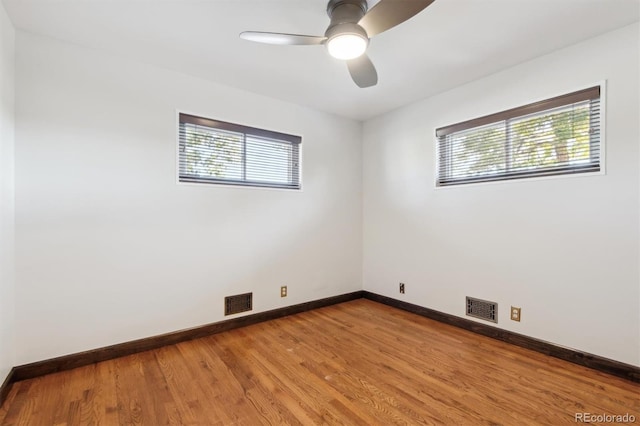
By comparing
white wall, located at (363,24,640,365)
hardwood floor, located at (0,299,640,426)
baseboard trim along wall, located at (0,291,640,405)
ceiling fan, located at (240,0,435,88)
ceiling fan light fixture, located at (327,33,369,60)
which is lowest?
hardwood floor, located at (0,299,640,426)

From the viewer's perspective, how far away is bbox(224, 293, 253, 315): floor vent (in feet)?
9.83

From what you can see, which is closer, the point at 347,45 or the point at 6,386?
the point at 347,45

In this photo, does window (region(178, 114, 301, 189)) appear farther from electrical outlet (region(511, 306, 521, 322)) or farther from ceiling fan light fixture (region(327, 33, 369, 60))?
electrical outlet (region(511, 306, 521, 322))

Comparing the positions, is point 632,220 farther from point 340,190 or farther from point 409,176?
point 340,190

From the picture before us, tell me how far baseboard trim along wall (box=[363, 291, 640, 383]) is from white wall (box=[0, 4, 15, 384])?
11.4 ft

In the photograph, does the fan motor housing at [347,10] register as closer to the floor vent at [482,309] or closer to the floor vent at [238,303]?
the floor vent at [238,303]

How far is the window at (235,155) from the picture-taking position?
112 inches

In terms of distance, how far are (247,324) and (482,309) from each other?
2347 millimetres

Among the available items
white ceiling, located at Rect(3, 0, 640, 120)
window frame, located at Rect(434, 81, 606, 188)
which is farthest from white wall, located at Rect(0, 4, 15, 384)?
window frame, located at Rect(434, 81, 606, 188)

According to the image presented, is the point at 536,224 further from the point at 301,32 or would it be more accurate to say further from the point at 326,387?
the point at 301,32

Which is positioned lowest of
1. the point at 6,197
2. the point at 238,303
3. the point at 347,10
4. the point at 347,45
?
the point at 238,303

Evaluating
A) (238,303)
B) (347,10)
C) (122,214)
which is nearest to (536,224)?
(347,10)

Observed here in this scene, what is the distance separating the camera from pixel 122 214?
8.04 feet

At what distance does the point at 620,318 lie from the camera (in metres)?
2.13
